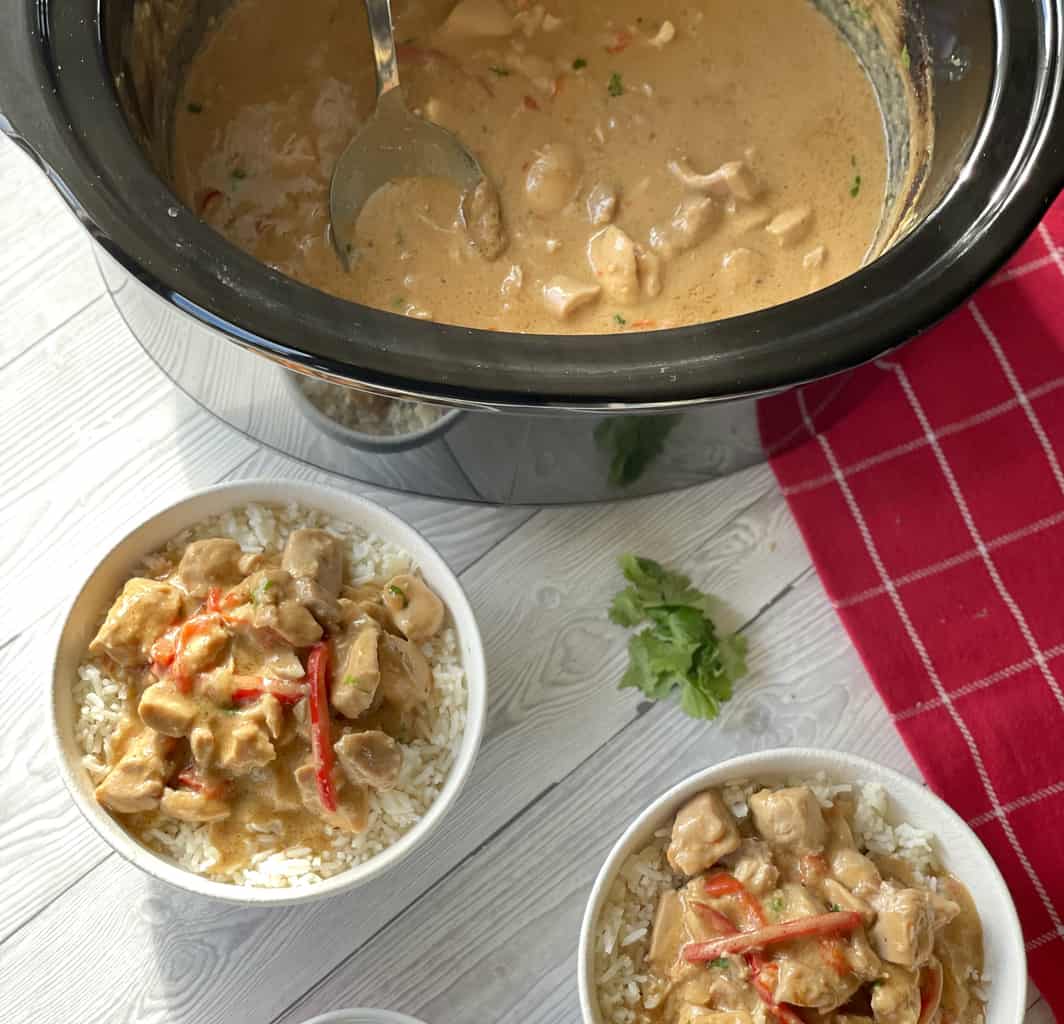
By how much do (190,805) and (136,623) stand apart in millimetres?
227

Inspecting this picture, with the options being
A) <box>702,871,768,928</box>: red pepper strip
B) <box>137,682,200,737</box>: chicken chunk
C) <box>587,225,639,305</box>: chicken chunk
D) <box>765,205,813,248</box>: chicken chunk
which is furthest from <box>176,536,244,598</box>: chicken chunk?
<box>765,205,813,248</box>: chicken chunk

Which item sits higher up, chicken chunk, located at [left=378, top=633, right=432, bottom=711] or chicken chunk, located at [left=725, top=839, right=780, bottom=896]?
chicken chunk, located at [left=378, top=633, right=432, bottom=711]

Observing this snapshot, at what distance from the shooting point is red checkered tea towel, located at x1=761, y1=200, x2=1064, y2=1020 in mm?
1600

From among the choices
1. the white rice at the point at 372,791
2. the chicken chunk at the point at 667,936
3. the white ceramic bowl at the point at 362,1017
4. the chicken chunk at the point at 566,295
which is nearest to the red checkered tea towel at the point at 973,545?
the chicken chunk at the point at 566,295

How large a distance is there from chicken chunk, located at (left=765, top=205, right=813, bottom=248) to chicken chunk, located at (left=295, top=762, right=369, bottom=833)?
871 millimetres

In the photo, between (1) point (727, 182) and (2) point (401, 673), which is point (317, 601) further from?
(1) point (727, 182)

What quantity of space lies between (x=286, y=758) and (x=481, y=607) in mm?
355

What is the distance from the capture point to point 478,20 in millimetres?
1714

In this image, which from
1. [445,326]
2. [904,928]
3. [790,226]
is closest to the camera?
[445,326]

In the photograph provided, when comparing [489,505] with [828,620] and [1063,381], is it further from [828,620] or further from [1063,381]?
[1063,381]

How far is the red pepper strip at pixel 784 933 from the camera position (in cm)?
142

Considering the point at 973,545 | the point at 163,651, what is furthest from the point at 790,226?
the point at 163,651

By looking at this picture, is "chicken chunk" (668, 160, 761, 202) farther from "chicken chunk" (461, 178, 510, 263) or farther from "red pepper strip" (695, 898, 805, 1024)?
"red pepper strip" (695, 898, 805, 1024)

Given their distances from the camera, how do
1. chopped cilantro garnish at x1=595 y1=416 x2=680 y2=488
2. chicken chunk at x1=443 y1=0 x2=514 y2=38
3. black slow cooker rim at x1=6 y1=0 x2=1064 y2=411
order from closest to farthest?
black slow cooker rim at x1=6 y1=0 x2=1064 y2=411 → chopped cilantro garnish at x1=595 y1=416 x2=680 y2=488 → chicken chunk at x1=443 y1=0 x2=514 y2=38
